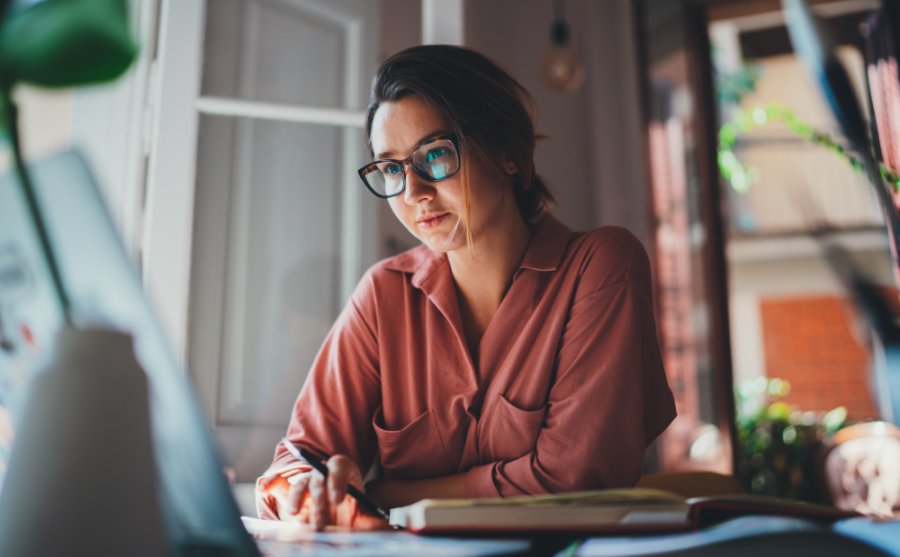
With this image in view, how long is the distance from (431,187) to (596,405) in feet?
1.42

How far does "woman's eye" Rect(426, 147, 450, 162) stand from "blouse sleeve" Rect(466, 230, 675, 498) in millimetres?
322

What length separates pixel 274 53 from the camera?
5.07ft

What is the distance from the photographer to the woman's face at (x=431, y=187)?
38.7 inches

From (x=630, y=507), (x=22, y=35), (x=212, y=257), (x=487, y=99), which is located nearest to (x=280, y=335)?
(x=212, y=257)

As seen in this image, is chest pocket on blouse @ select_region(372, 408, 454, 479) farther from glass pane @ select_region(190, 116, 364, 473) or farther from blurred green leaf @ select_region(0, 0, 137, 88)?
blurred green leaf @ select_region(0, 0, 137, 88)

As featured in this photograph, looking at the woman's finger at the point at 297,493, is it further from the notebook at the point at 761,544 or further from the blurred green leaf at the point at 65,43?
the blurred green leaf at the point at 65,43

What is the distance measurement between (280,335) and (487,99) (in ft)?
2.63

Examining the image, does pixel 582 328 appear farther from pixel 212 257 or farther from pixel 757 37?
pixel 757 37

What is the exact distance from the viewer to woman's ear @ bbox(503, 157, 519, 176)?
1.08 m

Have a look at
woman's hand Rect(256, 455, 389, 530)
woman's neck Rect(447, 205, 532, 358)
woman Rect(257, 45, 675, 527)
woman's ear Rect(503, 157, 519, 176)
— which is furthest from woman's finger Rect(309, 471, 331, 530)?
woman's ear Rect(503, 157, 519, 176)

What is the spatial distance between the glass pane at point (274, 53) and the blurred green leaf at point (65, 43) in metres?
1.26

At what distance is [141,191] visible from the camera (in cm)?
134

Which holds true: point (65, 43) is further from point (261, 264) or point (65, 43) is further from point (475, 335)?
point (261, 264)

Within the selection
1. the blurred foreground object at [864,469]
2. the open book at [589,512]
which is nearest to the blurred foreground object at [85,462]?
the open book at [589,512]
